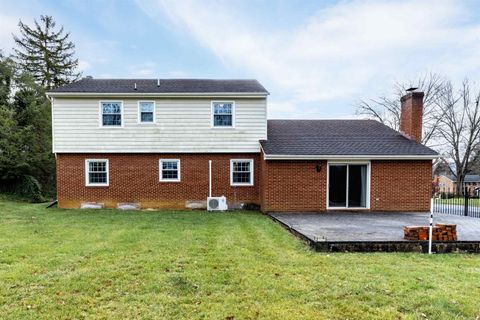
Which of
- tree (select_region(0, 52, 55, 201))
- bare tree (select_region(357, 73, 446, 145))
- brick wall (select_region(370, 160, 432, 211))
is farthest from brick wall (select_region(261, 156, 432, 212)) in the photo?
bare tree (select_region(357, 73, 446, 145))

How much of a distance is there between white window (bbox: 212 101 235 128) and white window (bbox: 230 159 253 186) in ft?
5.64

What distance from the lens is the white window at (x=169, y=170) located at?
50.3 feet

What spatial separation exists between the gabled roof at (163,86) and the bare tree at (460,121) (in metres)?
29.7

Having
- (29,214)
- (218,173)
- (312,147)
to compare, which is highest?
(312,147)

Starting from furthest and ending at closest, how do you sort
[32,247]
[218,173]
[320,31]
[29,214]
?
1. [320,31]
2. [218,173]
3. [29,214]
4. [32,247]

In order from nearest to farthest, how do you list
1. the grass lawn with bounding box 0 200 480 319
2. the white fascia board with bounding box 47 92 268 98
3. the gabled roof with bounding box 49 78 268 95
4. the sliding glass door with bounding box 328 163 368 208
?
the grass lawn with bounding box 0 200 480 319 → the sliding glass door with bounding box 328 163 368 208 → the white fascia board with bounding box 47 92 268 98 → the gabled roof with bounding box 49 78 268 95

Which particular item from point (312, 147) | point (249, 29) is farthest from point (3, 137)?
point (312, 147)

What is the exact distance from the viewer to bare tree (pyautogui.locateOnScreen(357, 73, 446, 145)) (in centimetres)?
3694

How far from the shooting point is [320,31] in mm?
16734

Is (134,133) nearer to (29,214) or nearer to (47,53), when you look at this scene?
(29,214)

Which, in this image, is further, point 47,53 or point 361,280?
point 47,53

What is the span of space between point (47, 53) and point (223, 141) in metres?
27.3

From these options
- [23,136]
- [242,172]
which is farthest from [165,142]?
[23,136]

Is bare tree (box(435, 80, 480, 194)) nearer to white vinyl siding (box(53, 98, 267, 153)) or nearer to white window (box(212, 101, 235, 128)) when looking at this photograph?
white vinyl siding (box(53, 98, 267, 153))
